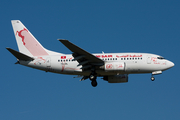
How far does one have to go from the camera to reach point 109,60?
4578 cm

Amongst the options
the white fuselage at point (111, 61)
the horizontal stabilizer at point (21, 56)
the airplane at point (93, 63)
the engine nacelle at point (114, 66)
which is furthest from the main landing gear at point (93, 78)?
the horizontal stabilizer at point (21, 56)

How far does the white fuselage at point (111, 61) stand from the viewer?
4503 cm

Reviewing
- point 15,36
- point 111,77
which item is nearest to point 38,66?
point 15,36

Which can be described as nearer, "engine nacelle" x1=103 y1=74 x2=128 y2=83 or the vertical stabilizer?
"engine nacelle" x1=103 y1=74 x2=128 y2=83

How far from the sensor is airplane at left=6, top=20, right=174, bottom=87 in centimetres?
4488

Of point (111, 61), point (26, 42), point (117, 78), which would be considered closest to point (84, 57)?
point (111, 61)

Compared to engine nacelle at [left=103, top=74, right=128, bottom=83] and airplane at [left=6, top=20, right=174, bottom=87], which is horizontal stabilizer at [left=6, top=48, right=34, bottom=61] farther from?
engine nacelle at [left=103, top=74, right=128, bottom=83]

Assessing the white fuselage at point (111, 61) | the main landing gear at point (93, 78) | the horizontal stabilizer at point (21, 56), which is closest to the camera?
the white fuselage at point (111, 61)

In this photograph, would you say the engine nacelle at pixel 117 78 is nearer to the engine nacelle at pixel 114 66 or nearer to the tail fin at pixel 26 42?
the engine nacelle at pixel 114 66

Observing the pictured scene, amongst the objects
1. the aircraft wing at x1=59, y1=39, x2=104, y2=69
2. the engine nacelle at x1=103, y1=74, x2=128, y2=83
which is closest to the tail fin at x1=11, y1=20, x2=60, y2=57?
the aircraft wing at x1=59, y1=39, x2=104, y2=69

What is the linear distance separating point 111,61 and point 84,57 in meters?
4.06

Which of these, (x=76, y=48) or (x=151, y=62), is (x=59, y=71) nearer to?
(x=76, y=48)

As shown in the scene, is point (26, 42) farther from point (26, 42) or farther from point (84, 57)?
point (84, 57)

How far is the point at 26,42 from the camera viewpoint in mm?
50375
